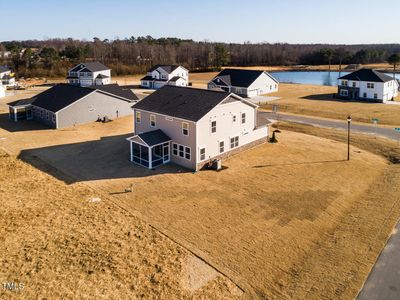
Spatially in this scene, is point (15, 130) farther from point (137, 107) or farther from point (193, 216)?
point (193, 216)

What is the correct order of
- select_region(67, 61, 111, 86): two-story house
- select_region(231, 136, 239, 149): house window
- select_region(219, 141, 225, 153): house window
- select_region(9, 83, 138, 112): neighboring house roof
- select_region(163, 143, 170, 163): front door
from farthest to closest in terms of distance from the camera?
select_region(67, 61, 111, 86): two-story house, select_region(9, 83, 138, 112): neighboring house roof, select_region(231, 136, 239, 149): house window, select_region(219, 141, 225, 153): house window, select_region(163, 143, 170, 163): front door

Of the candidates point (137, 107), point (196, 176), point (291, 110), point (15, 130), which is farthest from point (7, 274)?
point (291, 110)

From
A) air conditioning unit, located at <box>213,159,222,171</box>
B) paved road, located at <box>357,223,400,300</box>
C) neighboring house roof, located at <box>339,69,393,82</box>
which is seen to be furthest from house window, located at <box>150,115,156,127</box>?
neighboring house roof, located at <box>339,69,393,82</box>

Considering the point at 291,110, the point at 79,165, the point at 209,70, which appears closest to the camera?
the point at 79,165

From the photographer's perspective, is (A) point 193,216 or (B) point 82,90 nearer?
(A) point 193,216

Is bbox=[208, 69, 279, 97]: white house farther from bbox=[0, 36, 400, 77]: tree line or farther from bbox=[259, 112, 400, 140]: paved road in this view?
bbox=[0, 36, 400, 77]: tree line

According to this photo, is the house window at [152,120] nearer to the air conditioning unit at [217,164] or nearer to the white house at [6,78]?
the air conditioning unit at [217,164]
